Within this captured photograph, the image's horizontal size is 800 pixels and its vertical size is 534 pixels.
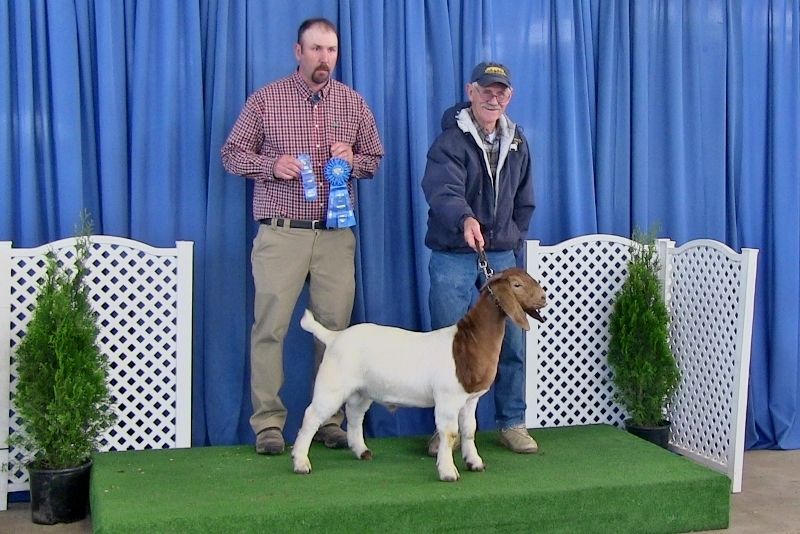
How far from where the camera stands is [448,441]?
3.27 metres

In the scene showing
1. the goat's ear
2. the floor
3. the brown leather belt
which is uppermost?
the brown leather belt

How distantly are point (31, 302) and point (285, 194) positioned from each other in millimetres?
1085

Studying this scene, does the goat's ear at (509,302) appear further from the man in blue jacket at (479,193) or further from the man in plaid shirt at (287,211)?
the man in plaid shirt at (287,211)

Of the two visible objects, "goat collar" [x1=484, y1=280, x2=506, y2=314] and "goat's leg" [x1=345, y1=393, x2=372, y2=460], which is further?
"goat's leg" [x1=345, y1=393, x2=372, y2=460]

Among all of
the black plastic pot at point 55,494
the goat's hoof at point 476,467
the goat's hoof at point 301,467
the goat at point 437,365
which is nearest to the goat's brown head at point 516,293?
the goat at point 437,365

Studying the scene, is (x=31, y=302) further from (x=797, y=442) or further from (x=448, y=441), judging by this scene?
(x=797, y=442)

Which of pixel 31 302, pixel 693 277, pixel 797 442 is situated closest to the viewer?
pixel 31 302

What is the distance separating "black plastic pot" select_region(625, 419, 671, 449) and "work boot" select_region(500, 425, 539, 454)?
0.63m

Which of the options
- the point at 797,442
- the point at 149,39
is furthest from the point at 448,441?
the point at 797,442

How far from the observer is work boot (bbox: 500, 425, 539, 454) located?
146 inches

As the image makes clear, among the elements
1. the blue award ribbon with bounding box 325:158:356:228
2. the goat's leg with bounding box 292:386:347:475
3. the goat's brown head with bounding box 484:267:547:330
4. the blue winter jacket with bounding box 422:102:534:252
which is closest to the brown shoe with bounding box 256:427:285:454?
the goat's leg with bounding box 292:386:347:475

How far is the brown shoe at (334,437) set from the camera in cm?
376

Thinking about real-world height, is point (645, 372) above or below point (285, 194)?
below

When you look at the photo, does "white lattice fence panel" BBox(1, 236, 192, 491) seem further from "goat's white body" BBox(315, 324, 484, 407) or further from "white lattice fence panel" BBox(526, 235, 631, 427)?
"white lattice fence panel" BBox(526, 235, 631, 427)
